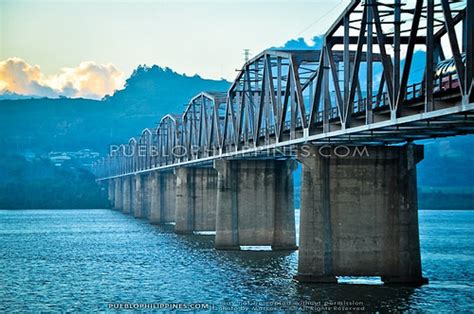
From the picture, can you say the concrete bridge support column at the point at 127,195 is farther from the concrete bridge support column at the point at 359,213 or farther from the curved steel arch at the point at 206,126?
the concrete bridge support column at the point at 359,213

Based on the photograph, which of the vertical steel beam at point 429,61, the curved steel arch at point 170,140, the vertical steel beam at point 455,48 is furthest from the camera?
the curved steel arch at point 170,140

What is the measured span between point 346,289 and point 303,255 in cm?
345

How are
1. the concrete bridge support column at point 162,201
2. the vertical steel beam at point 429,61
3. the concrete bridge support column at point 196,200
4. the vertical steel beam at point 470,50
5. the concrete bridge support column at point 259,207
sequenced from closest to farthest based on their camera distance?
the vertical steel beam at point 470,50, the vertical steel beam at point 429,61, the concrete bridge support column at point 259,207, the concrete bridge support column at point 196,200, the concrete bridge support column at point 162,201

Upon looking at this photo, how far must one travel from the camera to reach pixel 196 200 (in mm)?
101500

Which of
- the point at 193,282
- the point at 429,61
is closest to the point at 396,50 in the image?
the point at 429,61

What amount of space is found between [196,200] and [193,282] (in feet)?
153

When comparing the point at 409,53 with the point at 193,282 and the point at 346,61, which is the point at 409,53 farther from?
the point at 193,282

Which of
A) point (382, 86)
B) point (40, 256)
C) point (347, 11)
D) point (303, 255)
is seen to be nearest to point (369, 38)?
point (347, 11)

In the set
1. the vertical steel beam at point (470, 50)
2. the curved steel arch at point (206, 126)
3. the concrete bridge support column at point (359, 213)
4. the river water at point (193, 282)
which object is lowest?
the river water at point (193, 282)

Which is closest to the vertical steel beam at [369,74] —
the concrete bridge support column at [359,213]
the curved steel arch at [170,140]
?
the concrete bridge support column at [359,213]

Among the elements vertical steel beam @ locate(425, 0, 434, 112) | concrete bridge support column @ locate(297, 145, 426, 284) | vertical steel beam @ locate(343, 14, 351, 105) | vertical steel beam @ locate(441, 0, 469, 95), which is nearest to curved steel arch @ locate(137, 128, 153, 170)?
concrete bridge support column @ locate(297, 145, 426, 284)

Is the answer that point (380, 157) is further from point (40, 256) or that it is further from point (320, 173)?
point (40, 256)

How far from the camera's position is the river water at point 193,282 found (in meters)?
44.8

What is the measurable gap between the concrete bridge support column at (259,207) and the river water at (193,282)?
94.2 inches
